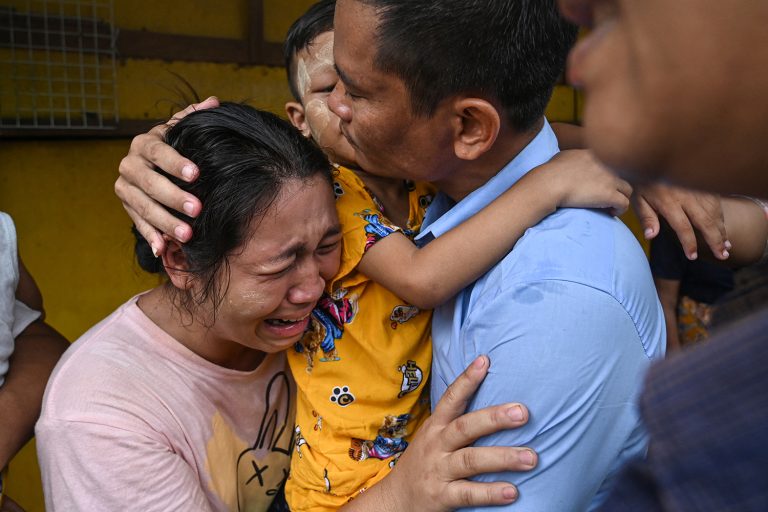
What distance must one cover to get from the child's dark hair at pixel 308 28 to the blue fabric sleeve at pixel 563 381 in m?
1.08

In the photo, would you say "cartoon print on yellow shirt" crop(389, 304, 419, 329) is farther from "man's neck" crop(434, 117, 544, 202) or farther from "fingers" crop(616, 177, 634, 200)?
"fingers" crop(616, 177, 634, 200)

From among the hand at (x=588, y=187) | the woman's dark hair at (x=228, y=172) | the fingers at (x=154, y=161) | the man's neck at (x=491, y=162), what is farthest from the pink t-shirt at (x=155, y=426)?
the hand at (x=588, y=187)

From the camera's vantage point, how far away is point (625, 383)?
4.28ft

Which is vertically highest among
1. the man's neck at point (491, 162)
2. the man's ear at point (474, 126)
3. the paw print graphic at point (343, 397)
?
the man's ear at point (474, 126)

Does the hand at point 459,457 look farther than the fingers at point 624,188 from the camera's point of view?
No

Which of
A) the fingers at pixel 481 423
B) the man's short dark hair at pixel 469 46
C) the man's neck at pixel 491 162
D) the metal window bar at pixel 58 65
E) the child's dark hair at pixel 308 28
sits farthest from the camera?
the metal window bar at pixel 58 65

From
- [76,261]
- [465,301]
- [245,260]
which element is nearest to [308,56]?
[245,260]

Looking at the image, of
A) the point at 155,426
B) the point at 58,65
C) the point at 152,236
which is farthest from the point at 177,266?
A: the point at 58,65

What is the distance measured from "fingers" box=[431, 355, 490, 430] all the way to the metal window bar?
3.07 metres

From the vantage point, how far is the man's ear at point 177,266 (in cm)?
172

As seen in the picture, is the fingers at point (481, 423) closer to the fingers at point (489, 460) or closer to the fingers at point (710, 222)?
the fingers at point (489, 460)

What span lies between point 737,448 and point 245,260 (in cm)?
124

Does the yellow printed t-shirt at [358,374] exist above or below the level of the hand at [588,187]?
below

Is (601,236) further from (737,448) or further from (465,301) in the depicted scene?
(737,448)
